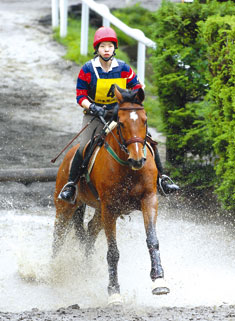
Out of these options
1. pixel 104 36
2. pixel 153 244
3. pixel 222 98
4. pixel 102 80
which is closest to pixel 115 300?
pixel 153 244

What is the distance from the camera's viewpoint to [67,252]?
349 inches

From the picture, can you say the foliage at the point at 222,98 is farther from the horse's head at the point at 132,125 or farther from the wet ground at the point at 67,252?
the horse's head at the point at 132,125

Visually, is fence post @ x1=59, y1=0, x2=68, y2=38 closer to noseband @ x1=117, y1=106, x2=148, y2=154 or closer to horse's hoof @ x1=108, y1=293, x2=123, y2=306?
noseband @ x1=117, y1=106, x2=148, y2=154

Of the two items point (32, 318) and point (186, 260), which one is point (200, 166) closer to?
point (186, 260)

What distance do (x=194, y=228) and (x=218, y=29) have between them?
2921 mm

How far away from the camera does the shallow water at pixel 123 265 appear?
768 centimetres

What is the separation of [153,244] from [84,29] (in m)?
10.1

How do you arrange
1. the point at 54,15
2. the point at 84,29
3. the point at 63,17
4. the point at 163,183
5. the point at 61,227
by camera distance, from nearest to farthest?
the point at 163,183, the point at 61,227, the point at 84,29, the point at 63,17, the point at 54,15

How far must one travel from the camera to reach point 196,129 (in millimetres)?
11344

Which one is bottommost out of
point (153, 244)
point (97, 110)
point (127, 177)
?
point (153, 244)

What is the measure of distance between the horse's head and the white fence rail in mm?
5164

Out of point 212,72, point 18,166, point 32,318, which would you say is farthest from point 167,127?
point 32,318

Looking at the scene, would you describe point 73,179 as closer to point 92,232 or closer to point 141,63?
point 92,232

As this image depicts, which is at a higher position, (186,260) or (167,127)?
(167,127)
